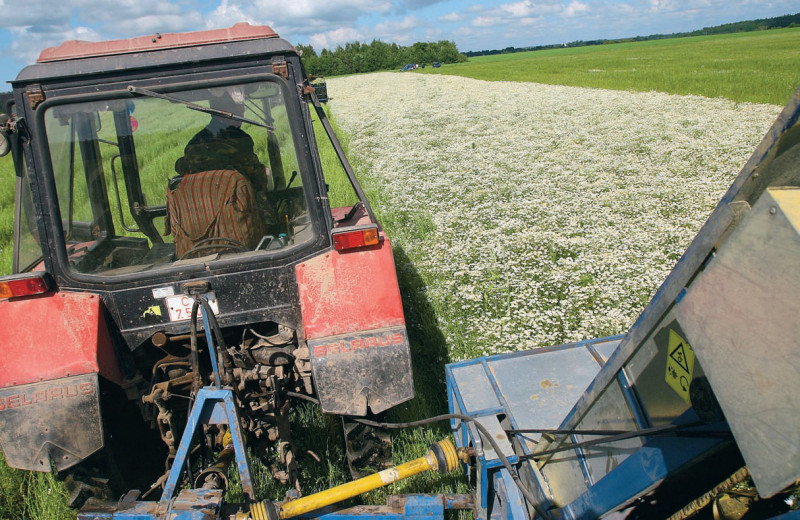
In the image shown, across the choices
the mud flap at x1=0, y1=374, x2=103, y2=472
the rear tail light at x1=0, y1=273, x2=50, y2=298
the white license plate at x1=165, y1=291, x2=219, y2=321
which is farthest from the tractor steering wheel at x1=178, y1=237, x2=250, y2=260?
the mud flap at x1=0, y1=374, x2=103, y2=472

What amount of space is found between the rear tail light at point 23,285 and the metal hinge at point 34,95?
0.91 m

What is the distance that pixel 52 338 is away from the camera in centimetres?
297

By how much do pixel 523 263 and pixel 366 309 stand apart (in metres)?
3.58

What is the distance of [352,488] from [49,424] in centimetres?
168

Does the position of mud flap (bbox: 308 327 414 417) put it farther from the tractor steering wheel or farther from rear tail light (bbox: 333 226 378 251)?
the tractor steering wheel

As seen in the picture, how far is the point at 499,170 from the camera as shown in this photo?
11.0 meters

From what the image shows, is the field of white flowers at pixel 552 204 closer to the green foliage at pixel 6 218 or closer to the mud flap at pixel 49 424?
the mud flap at pixel 49 424

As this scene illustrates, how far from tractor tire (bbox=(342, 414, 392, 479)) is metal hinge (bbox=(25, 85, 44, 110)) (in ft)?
7.90

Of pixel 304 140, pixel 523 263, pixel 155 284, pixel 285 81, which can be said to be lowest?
pixel 523 263

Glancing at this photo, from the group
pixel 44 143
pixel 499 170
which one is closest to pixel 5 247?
pixel 44 143

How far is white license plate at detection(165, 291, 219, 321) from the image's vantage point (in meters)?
3.16

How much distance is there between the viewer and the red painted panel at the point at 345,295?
3.12 m

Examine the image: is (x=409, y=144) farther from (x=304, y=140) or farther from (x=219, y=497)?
(x=219, y=497)

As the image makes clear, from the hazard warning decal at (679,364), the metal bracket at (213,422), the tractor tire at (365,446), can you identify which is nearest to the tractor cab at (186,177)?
the metal bracket at (213,422)
